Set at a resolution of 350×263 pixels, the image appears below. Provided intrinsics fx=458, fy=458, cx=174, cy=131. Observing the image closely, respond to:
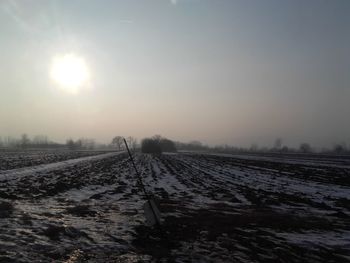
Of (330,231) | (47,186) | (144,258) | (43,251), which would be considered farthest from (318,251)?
(47,186)

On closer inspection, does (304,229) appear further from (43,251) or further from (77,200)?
(77,200)

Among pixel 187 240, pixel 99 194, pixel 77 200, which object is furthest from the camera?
pixel 99 194

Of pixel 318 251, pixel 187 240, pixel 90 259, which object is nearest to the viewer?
pixel 90 259

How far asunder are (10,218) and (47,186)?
382 inches

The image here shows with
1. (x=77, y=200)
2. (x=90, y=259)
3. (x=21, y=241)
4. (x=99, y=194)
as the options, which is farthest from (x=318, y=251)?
(x=99, y=194)

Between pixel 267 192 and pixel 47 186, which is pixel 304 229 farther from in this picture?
pixel 47 186

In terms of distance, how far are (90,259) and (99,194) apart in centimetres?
1074

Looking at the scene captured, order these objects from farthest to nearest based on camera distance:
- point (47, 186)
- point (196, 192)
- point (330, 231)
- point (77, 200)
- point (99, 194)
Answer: point (47, 186) < point (196, 192) < point (99, 194) < point (77, 200) < point (330, 231)

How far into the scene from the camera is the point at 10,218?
40.2 feet

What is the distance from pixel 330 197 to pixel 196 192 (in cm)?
559

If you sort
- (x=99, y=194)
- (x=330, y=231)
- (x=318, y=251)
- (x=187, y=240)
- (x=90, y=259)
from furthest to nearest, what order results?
(x=99, y=194) → (x=330, y=231) → (x=187, y=240) → (x=318, y=251) → (x=90, y=259)

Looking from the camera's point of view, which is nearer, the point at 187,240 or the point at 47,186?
the point at 187,240

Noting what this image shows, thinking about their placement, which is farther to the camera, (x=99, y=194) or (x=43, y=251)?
Answer: (x=99, y=194)

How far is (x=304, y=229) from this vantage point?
11.7m
